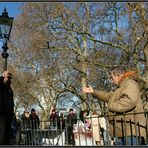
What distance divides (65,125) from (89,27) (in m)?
18.0

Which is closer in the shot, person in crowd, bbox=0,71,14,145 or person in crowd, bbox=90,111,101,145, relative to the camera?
person in crowd, bbox=0,71,14,145

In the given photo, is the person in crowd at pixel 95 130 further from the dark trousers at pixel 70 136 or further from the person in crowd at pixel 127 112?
the person in crowd at pixel 127 112

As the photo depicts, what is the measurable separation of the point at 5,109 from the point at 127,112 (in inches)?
109

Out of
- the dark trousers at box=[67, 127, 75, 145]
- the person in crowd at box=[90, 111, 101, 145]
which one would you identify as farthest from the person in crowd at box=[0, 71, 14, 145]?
the person in crowd at box=[90, 111, 101, 145]

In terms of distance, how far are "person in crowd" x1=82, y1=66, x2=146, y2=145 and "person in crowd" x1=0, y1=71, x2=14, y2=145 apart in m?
2.37

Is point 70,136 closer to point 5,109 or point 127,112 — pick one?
point 5,109

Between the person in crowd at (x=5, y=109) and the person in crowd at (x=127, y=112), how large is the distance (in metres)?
2.37

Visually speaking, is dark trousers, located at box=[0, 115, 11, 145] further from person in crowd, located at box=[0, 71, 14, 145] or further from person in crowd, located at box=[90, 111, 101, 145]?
person in crowd, located at box=[90, 111, 101, 145]

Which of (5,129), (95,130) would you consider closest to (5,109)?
(5,129)

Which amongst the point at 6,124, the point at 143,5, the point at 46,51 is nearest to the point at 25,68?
the point at 46,51

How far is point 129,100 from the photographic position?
20.7 ft

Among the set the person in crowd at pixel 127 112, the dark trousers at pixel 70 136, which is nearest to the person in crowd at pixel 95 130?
the dark trousers at pixel 70 136

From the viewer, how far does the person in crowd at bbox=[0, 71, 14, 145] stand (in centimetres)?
801

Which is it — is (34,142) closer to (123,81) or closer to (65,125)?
(65,125)
